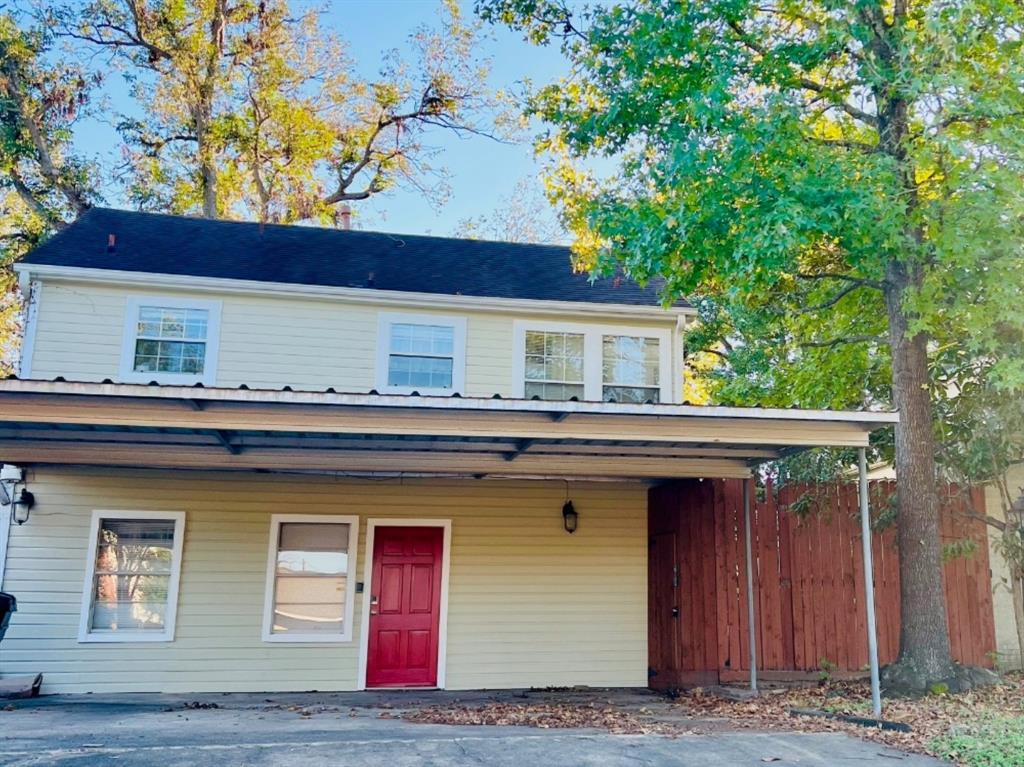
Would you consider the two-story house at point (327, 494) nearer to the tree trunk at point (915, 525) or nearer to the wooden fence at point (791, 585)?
the wooden fence at point (791, 585)

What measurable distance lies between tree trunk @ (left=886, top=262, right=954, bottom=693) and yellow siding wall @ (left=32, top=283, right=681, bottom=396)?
3122mm

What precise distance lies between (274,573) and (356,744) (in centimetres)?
403

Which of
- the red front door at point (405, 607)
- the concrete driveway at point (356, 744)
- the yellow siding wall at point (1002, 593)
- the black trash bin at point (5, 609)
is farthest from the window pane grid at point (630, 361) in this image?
the black trash bin at point (5, 609)

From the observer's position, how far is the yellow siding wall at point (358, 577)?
8.86 m

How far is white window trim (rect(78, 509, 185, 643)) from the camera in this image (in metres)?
8.88

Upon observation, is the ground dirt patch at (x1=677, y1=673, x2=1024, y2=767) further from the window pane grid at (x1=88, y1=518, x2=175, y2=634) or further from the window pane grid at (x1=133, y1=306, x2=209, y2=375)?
the window pane grid at (x1=133, y1=306, x2=209, y2=375)

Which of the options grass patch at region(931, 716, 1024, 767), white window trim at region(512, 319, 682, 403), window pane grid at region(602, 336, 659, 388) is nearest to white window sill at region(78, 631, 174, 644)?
Answer: white window trim at region(512, 319, 682, 403)

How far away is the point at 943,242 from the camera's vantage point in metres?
7.27

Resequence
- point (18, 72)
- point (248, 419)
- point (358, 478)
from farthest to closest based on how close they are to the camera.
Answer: point (18, 72), point (358, 478), point (248, 419)

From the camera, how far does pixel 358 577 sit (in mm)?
9586

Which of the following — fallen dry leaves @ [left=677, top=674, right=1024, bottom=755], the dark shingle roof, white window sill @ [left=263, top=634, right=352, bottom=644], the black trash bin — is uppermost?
the dark shingle roof

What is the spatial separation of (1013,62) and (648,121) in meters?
3.51

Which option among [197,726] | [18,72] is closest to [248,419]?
[197,726]

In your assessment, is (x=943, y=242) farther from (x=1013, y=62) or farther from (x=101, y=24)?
(x=101, y=24)
